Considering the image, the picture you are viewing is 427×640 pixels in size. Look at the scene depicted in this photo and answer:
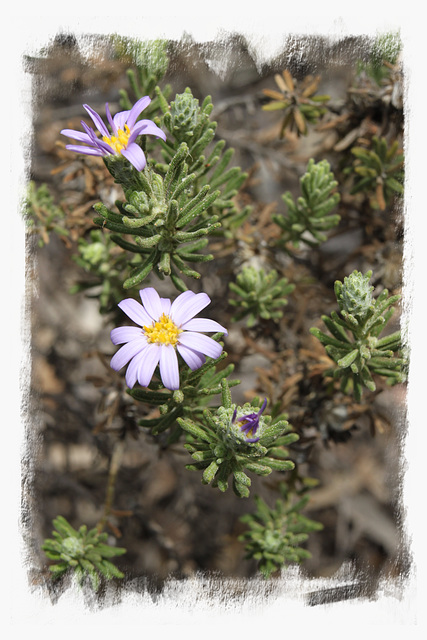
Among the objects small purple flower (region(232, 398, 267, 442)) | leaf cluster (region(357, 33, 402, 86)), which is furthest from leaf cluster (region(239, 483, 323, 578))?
leaf cluster (region(357, 33, 402, 86))

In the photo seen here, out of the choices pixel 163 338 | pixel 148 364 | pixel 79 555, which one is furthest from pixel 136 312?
pixel 79 555

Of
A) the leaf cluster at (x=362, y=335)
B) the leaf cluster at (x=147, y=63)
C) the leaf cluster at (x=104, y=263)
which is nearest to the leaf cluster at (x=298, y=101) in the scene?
the leaf cluster at (x=147, y=63)

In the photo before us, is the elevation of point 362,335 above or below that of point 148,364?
above

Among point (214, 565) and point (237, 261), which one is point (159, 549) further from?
point (237, 261)

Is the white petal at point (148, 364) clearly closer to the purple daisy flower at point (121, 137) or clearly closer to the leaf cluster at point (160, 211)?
the leaf cluster at point (160, 211)

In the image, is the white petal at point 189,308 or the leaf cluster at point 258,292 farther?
the leaf cluster at point 258,292

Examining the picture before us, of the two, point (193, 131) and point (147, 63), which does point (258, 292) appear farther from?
point (147, 63)
